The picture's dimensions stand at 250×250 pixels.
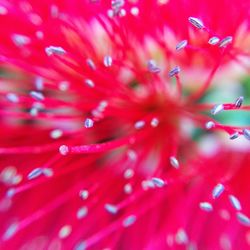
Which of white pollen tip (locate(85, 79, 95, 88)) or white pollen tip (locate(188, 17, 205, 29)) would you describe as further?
white pollen tip (locate(85, 79, 95, 88))

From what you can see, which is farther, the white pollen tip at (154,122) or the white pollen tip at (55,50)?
the white pollen tip at (154,122)

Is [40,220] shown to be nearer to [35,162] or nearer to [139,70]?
[35,162]

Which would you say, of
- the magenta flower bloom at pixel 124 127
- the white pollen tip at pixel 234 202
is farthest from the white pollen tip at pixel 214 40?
the white pollen tip at pixel 234 202

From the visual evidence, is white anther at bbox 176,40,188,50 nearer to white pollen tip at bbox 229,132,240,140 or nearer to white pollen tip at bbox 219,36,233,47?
white pollen tip at bbox 219,36,233,47

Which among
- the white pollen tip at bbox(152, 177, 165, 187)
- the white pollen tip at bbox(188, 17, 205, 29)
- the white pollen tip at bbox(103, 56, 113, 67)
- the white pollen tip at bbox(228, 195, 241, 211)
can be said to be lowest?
the white pollen tip at bbox(228, 195, 241, 211)

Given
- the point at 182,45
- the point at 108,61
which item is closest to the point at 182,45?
the point at 182,45

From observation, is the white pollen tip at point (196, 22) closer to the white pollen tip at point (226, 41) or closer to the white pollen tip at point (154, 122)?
the white pollen tip at point (226, 41)

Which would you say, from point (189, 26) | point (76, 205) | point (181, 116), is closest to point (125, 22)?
point (189, 26)

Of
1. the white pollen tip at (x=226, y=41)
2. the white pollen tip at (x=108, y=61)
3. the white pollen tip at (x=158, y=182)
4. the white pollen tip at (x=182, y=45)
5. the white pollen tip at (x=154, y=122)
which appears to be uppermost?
the white pollen tip at (x=108, y=61)

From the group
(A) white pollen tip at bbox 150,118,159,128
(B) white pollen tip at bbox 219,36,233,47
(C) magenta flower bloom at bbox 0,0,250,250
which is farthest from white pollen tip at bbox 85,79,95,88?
(B) white pollen tip at bbox 219,36,233,47
